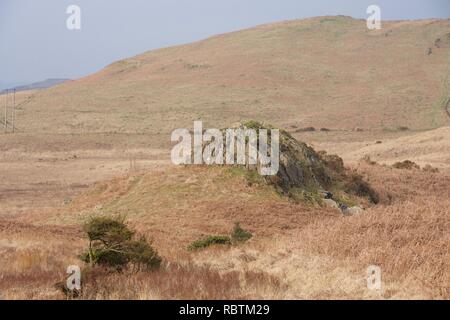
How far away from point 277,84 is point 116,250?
101 metres

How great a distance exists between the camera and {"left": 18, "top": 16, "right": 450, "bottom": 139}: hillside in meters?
87.8

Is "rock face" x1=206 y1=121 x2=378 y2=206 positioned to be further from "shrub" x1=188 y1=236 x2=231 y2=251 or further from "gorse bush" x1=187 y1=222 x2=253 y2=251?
"shrub" x1=188 y1=236 x2=231 y2=251

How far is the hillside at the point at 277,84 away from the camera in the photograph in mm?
87750

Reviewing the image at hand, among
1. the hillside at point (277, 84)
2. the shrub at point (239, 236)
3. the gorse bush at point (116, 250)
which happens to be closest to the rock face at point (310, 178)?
the shrub at point (239, 236)

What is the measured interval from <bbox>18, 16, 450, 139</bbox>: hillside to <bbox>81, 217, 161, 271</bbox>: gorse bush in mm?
70247

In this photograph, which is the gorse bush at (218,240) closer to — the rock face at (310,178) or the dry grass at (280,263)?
the dry grass at (280,263)

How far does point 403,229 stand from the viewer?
1145cm

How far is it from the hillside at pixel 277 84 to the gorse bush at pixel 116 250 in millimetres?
70247

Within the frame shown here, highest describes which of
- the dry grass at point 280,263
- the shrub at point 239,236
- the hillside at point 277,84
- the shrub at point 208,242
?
the hillside at point 277,84

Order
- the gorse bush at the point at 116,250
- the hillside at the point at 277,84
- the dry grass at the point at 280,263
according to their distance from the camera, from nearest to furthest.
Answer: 1. the dry grass at the point at 280,263
2. the gorse bush at the point at 116,250
3. the hillside at the point at 277,84

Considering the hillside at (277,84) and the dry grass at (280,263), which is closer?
the dry grass at (280,263)

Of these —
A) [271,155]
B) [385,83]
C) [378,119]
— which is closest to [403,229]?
[271,155]

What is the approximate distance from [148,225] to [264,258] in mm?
9404

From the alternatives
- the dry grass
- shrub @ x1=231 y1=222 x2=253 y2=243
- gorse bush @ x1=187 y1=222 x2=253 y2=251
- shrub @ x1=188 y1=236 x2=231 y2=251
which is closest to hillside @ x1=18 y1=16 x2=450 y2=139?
shrub @ x1=231 y1=222 x2=253 y2=243
